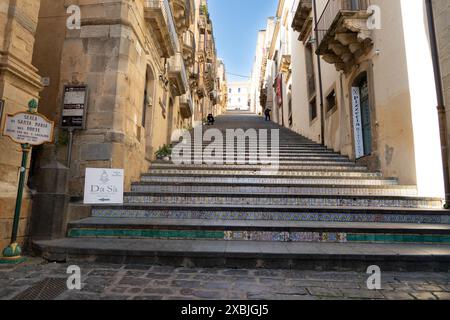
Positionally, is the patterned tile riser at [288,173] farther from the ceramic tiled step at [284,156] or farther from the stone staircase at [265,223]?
the ceramic tiled step at [284,156]

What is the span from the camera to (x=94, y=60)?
6.23m

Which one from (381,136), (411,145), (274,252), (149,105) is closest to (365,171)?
(381,136)

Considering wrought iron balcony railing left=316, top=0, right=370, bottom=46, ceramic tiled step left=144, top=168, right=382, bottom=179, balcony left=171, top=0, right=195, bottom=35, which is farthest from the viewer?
balcony left=171, top=0, right=195, bottom=35

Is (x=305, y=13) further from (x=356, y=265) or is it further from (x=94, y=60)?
(x=356, y=265)

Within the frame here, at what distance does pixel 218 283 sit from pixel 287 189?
369 cm

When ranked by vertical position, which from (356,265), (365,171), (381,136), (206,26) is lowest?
(356,265)

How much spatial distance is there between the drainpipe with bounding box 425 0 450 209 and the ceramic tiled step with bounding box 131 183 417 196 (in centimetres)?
72

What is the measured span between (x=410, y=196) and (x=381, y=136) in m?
2.28

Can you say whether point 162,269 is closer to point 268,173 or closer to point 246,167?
point 268,173

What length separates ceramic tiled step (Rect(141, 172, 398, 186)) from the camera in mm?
6840

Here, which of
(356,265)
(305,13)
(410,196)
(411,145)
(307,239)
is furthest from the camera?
(305,13)

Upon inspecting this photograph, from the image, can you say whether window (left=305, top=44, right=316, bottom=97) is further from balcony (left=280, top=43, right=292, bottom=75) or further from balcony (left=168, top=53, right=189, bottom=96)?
balcony (left=168, top=53, right=189, bottom=96)

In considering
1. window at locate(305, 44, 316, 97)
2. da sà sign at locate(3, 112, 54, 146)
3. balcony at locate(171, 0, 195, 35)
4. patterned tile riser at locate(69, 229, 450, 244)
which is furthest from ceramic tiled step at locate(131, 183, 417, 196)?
window at locate(305, 44, 316, 97)

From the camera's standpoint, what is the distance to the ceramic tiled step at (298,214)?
4973mm
